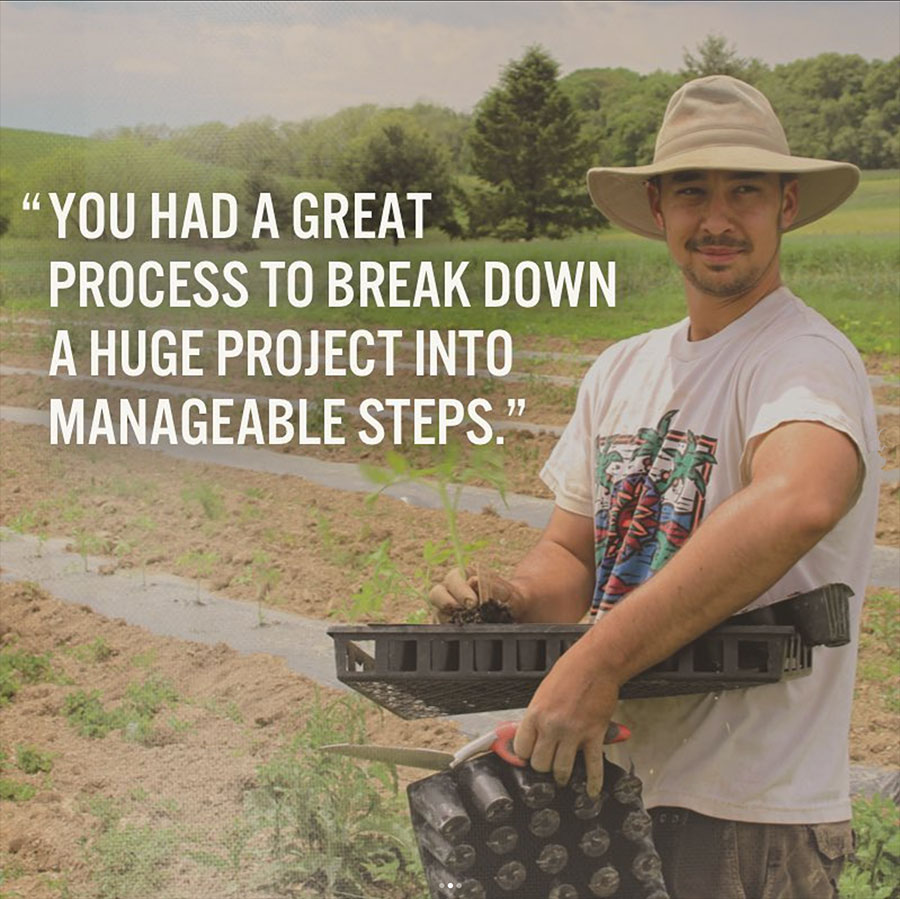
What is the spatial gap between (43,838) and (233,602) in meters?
1.47

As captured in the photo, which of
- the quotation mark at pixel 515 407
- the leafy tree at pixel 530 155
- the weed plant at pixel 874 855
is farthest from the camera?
the leafy tree at pixel 530 155

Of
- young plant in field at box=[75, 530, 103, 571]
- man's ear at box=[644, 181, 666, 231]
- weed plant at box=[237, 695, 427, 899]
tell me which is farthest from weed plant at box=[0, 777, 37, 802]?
man's ear at box=[644, 181, 666, 231]

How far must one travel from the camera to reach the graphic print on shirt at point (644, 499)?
1.22 meters

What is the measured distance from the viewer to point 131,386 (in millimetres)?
7680

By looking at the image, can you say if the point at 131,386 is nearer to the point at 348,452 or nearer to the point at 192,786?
the point at 348,452

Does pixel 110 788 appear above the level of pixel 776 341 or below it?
below

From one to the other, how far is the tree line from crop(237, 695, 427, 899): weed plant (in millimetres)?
4298

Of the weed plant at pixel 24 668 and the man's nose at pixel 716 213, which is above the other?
the man's nose at pixel 716 213

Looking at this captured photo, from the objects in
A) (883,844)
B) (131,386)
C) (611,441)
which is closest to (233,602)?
(883,844)

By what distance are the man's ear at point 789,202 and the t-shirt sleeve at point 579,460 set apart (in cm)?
24

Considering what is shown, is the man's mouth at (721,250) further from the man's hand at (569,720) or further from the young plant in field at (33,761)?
the young plant in field at (33,761)

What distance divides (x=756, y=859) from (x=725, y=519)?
0.37 meters

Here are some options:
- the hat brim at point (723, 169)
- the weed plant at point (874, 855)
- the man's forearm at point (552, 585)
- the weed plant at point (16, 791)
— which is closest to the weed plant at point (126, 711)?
the weed plant at point (16, 791)

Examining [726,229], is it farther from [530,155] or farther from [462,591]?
[530,155]
